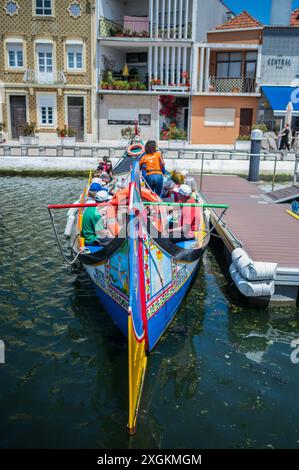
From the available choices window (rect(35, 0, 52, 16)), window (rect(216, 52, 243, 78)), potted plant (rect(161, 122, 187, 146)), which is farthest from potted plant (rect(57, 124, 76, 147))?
window (rect(216, 52, 243, 78))

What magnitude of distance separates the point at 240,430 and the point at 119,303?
2333mm

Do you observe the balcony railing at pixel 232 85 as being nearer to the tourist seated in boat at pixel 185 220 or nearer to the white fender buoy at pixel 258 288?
the tourist seated in boat at pixel 185 220

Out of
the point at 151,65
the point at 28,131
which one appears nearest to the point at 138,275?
the point at 28,131

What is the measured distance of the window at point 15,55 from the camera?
29562 mm

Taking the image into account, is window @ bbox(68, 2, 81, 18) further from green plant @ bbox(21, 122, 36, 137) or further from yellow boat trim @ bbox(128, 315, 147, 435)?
yellow boat trim @ bbox(128, 315, 147, 435)

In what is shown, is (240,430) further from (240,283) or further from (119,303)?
(240,283)

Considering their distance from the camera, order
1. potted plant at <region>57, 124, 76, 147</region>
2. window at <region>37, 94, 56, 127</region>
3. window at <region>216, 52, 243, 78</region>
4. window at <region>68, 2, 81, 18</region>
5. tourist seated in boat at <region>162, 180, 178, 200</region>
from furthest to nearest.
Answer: window at <region>216, 52, 243, 78</region>, window at <region>37, 94, 56, 127</region>, window at <region>68, 2, 81, 18</region>, potted plant at <region>57, 124, 76, 147</region>, tourist seated in boat at <region>162, 180, 178, 200</region>

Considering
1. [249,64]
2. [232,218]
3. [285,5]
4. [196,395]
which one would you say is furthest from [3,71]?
[196,395]

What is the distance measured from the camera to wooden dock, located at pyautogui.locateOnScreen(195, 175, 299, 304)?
7996 millimetres

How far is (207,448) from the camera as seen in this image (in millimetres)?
4859

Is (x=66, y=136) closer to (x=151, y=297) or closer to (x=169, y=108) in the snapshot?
(x=169, y=108)

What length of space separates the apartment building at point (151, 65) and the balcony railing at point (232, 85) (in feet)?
4.59

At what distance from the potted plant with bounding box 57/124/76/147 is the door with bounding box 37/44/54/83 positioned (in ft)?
10.7

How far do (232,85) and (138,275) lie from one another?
27671mm
